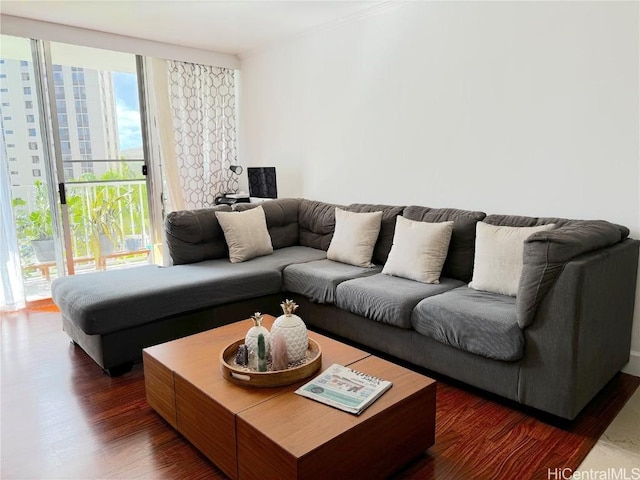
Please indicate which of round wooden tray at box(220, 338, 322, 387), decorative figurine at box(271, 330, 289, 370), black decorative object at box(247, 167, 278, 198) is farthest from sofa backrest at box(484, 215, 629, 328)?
black decorative object at box(247, 167, 278, 198)

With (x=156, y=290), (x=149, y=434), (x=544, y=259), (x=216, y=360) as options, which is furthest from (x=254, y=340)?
(x=544, y=259)

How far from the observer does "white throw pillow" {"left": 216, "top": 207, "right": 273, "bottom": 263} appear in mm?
3559

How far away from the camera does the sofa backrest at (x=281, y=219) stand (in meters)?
3.97

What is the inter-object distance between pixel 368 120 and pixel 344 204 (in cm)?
78

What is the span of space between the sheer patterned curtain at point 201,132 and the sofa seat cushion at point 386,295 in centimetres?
264

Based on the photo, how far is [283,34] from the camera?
434cm

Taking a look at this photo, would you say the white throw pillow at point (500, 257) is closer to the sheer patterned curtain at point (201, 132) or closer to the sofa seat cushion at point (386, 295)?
the sofa seat cushion at point (386, 295)

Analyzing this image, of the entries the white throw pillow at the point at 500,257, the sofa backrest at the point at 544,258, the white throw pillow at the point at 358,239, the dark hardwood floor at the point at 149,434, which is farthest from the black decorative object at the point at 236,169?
the sofa backrest at the point at 544,258

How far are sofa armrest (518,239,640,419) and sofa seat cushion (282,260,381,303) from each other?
1.26 metres

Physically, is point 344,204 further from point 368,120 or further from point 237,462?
point 237,462

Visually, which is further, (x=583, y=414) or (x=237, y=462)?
(x=583, y=414)

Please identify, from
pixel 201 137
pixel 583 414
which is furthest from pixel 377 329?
pixel 201 137

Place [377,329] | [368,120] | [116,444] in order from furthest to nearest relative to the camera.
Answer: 1. [368,120]
2. [377,329]
3. [116,444]

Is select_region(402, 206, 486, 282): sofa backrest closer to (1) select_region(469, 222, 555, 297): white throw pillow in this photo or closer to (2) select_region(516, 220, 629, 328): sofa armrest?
(1) select_region(469, 222, 555, 297): white throw pillow
